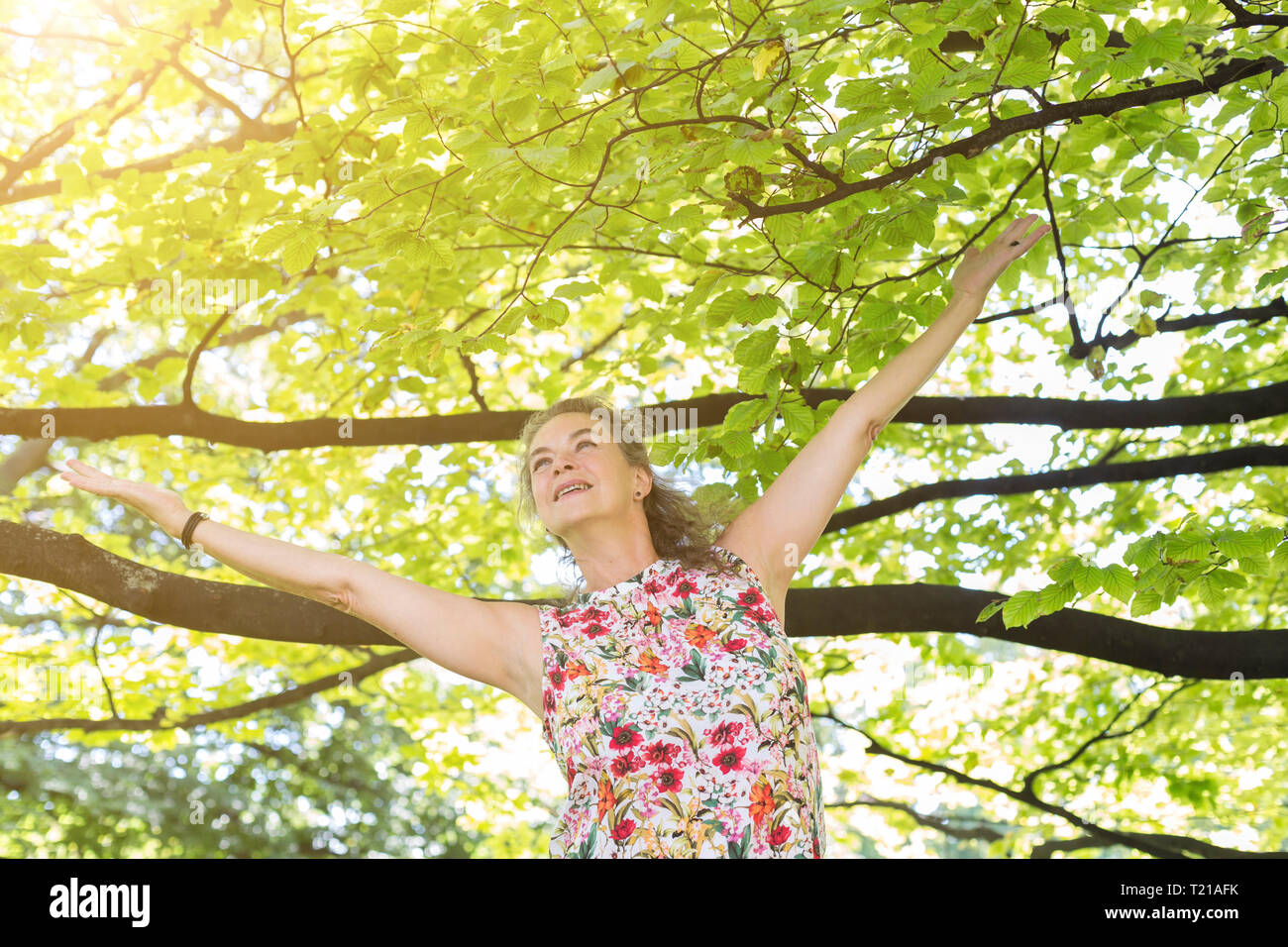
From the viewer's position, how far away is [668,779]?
2.58 meters

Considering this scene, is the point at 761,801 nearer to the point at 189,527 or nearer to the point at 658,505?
the point at 658,505

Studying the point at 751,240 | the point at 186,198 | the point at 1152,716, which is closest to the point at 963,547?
the point at 1152,716

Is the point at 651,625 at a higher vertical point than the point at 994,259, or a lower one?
lower

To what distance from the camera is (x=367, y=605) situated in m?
2.83

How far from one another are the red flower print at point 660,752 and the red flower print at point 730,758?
0.33 ft

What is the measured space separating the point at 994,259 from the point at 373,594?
211 cm

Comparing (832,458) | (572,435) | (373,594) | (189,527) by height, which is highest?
(572,435)

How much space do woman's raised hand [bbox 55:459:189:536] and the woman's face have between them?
3.30ft

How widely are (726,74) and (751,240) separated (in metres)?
1.75

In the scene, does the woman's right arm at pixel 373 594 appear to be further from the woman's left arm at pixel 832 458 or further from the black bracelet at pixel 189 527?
the woman's left arm at pixel 832 458

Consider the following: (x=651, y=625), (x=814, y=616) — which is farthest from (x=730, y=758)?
(x=814, y=616)

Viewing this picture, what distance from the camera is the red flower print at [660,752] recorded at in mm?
2604
